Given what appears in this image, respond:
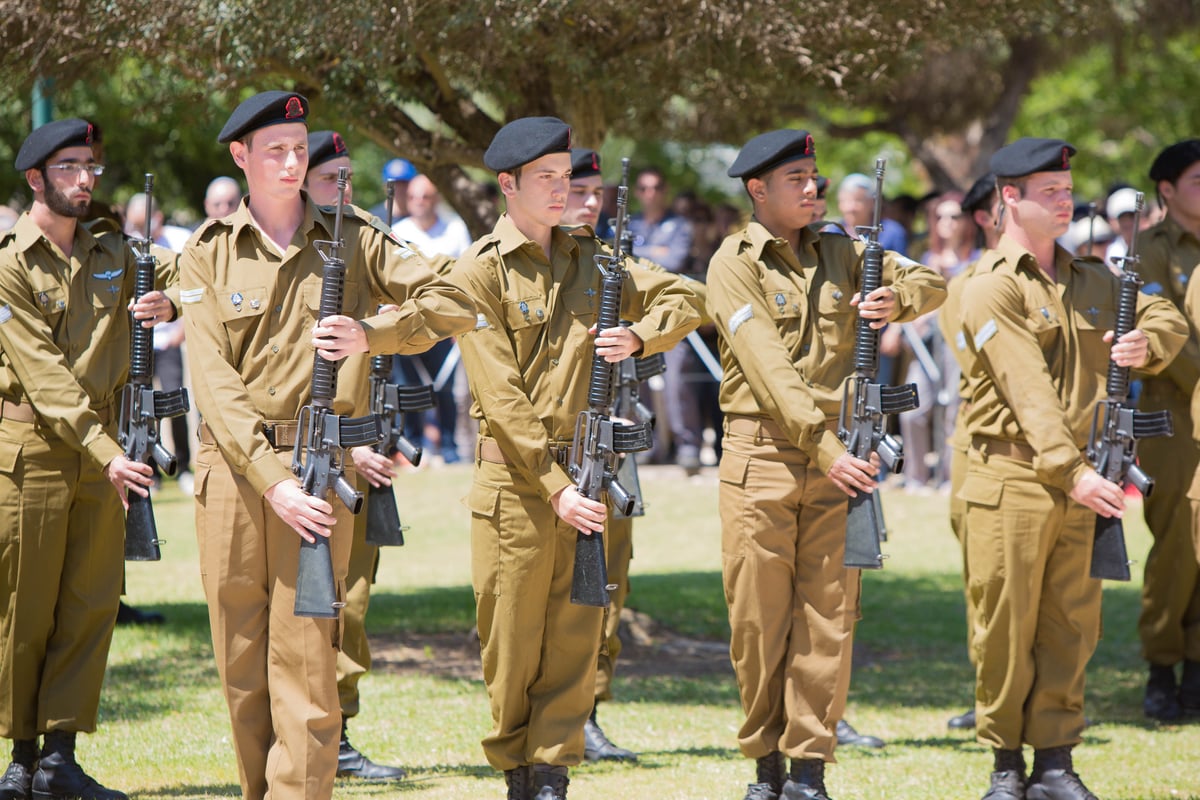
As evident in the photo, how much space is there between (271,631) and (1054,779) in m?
3.30

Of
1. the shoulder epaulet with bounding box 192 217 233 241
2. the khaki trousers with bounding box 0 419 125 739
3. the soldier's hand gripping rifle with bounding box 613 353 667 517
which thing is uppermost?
the shoulder epaulet with bounding box 192 217 233 241

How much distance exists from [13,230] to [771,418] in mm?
3234

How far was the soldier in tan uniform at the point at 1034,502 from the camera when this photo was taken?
638cm

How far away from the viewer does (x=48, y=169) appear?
21.1ft

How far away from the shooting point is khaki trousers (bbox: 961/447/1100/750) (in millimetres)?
6391

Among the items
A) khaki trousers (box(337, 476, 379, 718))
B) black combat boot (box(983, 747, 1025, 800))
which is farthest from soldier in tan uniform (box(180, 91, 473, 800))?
black combat boot (box(983, 747, 1025, 800))

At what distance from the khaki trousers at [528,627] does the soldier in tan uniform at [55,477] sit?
1453 millimetres

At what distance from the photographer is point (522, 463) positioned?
5730 mm

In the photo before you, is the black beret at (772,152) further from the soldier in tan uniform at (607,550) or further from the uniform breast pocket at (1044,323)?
the uniform breast pocket at (1044,323)

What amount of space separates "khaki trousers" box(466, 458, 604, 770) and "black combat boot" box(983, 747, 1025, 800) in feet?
6.01

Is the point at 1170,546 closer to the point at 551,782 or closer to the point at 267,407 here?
the point at 551,782

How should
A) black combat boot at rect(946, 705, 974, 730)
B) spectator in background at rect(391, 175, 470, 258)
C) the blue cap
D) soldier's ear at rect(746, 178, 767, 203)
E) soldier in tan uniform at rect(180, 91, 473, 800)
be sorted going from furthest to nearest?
spectator in background at rect(391, 175, 470, 258), the blue cap, black combat boot at rect(946, 705, 974, 730), soldier's ear at rect(746, 178, 767, 203), soldier in tan uniform at rect(180, 91, 473, 800)

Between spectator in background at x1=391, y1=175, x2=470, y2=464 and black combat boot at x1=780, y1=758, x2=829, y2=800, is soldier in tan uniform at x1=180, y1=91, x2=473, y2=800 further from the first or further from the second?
spectator in background at x1=391, y1=175, x2=470, y2=464

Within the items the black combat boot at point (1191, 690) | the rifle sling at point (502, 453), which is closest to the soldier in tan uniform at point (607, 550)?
the rifle sling at point (502, 453)
